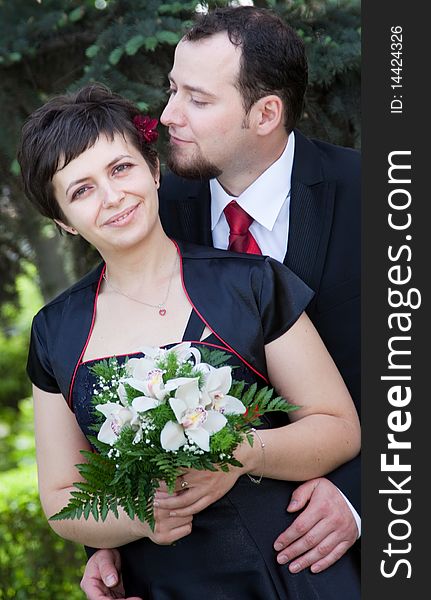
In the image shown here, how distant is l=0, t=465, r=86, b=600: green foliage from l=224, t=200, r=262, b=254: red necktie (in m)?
2.50

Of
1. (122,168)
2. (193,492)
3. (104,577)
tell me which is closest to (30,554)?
(104,577)

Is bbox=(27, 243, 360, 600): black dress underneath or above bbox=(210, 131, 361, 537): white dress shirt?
underneath

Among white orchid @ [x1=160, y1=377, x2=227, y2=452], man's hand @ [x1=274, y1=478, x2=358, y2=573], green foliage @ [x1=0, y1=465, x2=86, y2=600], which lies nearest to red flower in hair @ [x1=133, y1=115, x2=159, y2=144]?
white orchid @ [x1=160, y1=377, x2=227, y2=452]

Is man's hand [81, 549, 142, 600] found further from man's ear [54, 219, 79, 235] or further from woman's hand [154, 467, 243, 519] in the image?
man's ear [54, 219, 79, 235]

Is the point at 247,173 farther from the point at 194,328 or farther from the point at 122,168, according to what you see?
the point at 194,328

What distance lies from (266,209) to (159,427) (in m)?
1.41

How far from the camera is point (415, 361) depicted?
3.31 meters

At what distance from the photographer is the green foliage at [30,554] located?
5629 mm

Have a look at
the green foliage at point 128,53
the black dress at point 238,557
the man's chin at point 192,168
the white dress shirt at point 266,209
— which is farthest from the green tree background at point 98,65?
the black dress at point 238,557

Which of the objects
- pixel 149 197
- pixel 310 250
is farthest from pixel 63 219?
pixel 310 250

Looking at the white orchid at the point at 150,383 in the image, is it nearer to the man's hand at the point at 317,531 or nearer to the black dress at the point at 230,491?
the black dress at the point at 230,491

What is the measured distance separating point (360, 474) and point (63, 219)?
4.35 feet

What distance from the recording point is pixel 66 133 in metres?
3.20

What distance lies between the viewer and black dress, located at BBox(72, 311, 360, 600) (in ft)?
10.4
